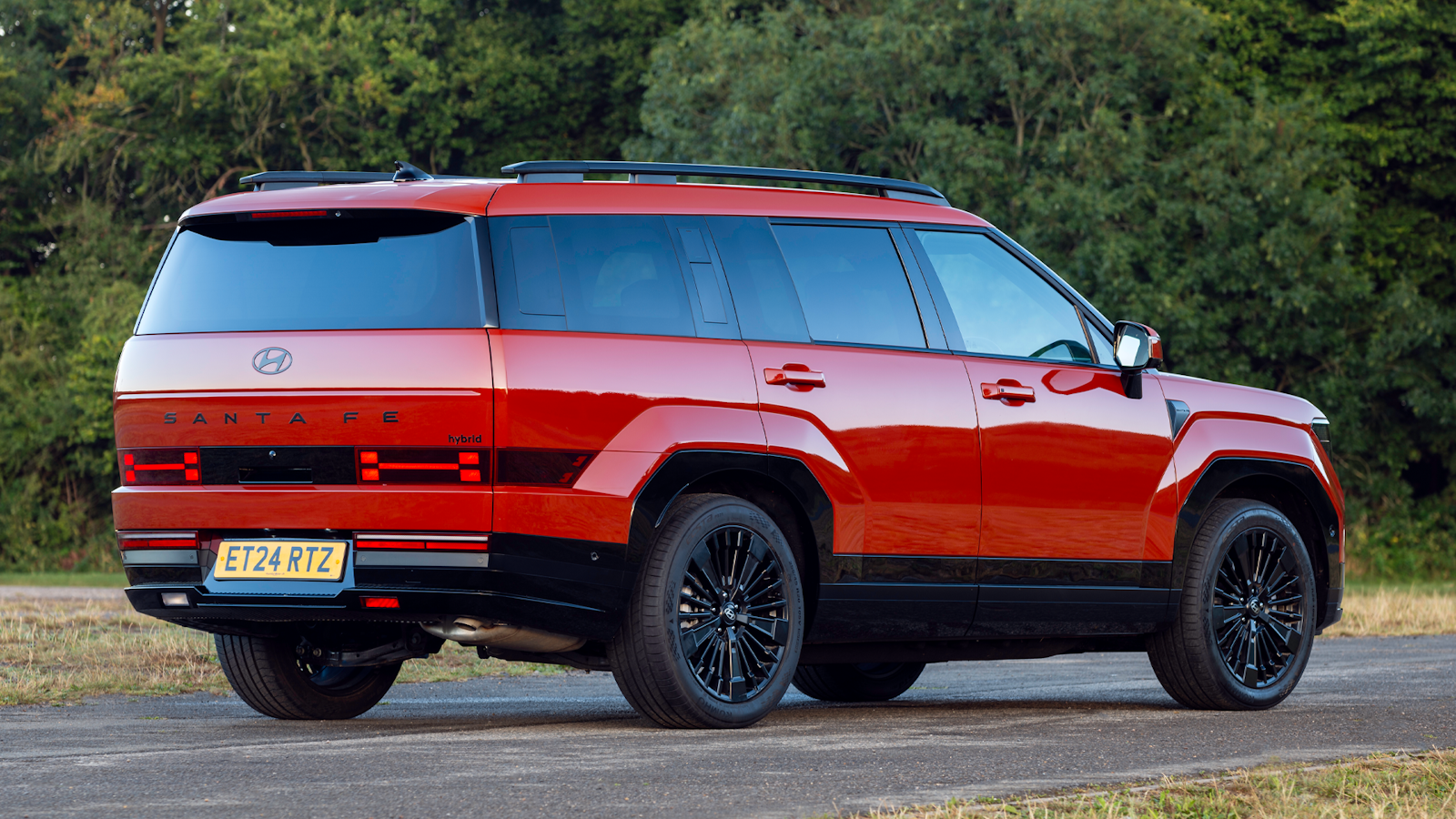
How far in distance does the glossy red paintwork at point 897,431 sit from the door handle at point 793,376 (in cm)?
1

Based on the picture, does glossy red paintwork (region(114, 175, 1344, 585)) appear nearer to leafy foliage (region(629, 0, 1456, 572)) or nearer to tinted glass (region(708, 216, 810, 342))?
tinted glass (region(708, 216, 810, 342))

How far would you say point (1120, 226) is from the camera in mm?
29516

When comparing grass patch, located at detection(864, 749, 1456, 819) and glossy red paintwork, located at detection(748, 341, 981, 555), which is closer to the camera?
grass patch, located at detection(864, 749, 1456, 819)

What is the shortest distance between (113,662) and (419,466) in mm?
4648

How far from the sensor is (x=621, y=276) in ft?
23.5

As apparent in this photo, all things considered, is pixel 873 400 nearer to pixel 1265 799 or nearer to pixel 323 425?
pixel 323 425

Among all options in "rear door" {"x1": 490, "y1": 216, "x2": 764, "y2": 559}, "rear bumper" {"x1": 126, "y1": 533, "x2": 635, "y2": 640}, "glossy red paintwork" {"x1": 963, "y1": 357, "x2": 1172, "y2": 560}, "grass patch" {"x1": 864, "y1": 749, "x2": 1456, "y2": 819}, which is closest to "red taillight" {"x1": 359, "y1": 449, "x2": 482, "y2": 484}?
"rear door" {"x1": 490, "y1": 216, "x2": 764, "y2": 559}

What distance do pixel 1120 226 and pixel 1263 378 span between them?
3764 mm

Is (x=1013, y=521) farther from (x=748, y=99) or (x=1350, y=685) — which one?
(x=748, y=99)

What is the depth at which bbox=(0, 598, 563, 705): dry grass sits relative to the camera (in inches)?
366

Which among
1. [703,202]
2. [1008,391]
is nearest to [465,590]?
[703,202]

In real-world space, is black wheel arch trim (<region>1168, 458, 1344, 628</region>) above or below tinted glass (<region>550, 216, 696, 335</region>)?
below

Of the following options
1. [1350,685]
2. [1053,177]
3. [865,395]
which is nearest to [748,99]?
[1053,177]

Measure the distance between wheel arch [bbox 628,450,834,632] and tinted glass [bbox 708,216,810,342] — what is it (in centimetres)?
52
